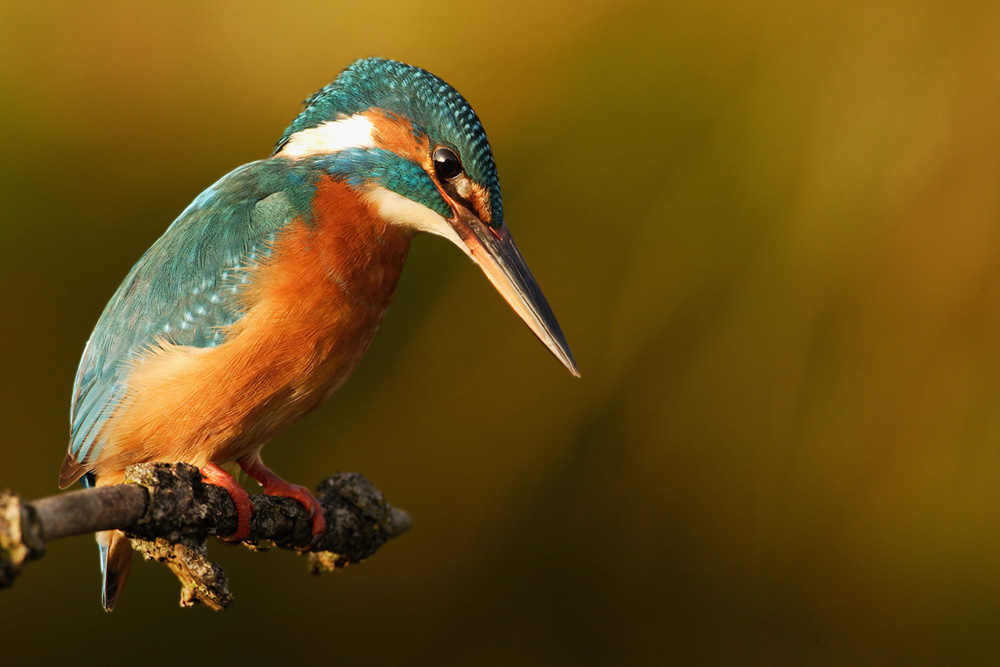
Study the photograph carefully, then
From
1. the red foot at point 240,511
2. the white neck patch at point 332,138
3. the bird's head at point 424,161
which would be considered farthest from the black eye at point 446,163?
the red foot at point 240,511

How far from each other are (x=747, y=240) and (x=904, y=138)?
52 cm

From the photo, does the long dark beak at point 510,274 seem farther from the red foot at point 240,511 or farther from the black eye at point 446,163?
the red foot at point 240,511

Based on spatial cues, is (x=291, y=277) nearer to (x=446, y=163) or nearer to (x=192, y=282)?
(x=192, y=282)

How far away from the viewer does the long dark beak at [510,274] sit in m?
1.56

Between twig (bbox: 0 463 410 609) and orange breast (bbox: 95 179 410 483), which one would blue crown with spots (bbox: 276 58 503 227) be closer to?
orange breast (bbox: 95 179 410 483)

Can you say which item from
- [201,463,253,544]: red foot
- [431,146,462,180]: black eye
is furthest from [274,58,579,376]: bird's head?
[201,463,253,544]: red foot

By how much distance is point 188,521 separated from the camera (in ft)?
3.94

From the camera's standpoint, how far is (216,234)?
156 cm

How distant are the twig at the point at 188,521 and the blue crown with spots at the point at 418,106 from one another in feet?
2.02

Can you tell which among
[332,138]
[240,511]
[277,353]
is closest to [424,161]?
Result: [332,138]

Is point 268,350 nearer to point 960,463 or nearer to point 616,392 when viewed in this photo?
point 616,392

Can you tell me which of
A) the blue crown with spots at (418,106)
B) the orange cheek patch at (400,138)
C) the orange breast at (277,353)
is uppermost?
the blue crown with spots at (418,106)

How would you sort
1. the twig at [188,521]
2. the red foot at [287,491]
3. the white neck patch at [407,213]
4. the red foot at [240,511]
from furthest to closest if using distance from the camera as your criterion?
the red foot at [287,491] < the white neck patch at [407,213] < the red foot at [240,511] < the twig at [188,521]

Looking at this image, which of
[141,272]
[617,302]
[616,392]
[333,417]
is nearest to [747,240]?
[617,302]
